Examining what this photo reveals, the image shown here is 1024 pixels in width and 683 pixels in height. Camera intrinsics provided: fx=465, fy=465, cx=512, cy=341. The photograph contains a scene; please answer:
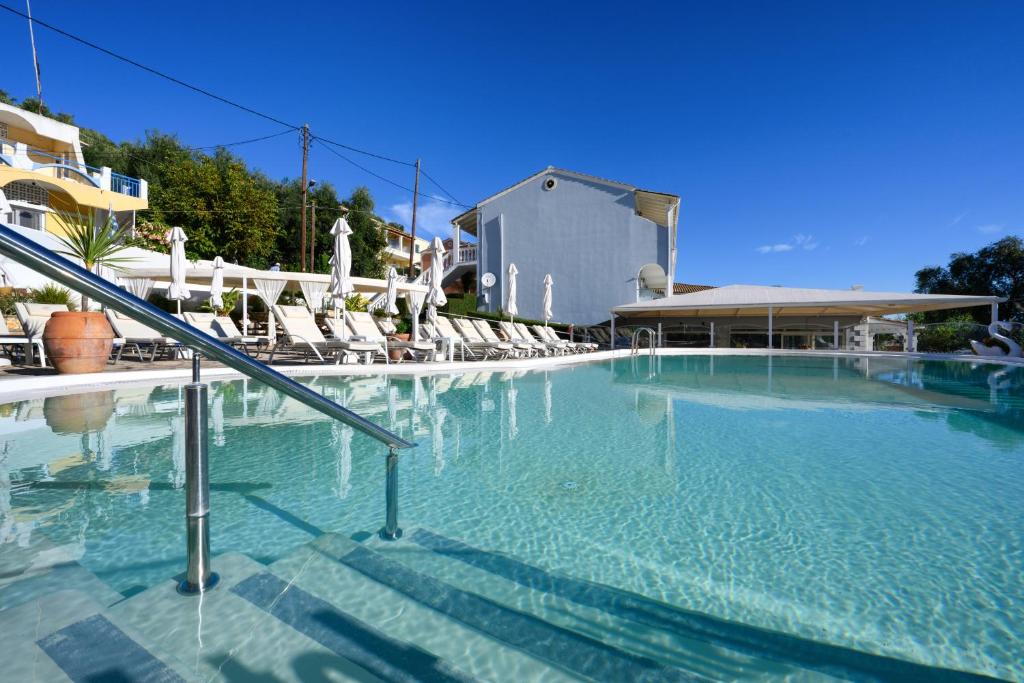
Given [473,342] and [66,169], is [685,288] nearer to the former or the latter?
[473,342]

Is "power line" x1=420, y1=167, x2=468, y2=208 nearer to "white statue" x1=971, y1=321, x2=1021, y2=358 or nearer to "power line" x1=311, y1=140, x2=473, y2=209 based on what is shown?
"power line" x1=311, y1=140, x2=473, y2=209

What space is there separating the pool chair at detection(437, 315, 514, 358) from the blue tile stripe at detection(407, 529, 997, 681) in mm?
11610

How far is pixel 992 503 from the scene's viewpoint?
3.18 m

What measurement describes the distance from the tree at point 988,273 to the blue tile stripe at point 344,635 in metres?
42.2

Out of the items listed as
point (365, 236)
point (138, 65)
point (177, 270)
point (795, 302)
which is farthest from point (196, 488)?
point (365, 236)

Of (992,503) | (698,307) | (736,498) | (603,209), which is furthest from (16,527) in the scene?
(603,209)

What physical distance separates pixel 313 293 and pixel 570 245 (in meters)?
14.6

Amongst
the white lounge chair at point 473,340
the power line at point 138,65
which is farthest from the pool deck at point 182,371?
the power line at point 138,65

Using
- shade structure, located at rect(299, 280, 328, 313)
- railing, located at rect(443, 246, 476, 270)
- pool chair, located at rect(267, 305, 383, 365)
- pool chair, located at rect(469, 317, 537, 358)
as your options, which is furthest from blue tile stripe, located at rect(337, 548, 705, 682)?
railing, located at rect(443, 246, 476, 270)

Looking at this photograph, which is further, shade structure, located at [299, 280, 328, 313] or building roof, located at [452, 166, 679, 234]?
building roof, located at [452, 166, 679, 234]

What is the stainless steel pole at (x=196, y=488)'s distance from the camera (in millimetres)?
1435

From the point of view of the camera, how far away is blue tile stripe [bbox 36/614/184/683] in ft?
3.79

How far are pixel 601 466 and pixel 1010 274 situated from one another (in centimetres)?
4831

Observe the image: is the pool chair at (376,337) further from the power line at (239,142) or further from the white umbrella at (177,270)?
the power line at (239,142)
